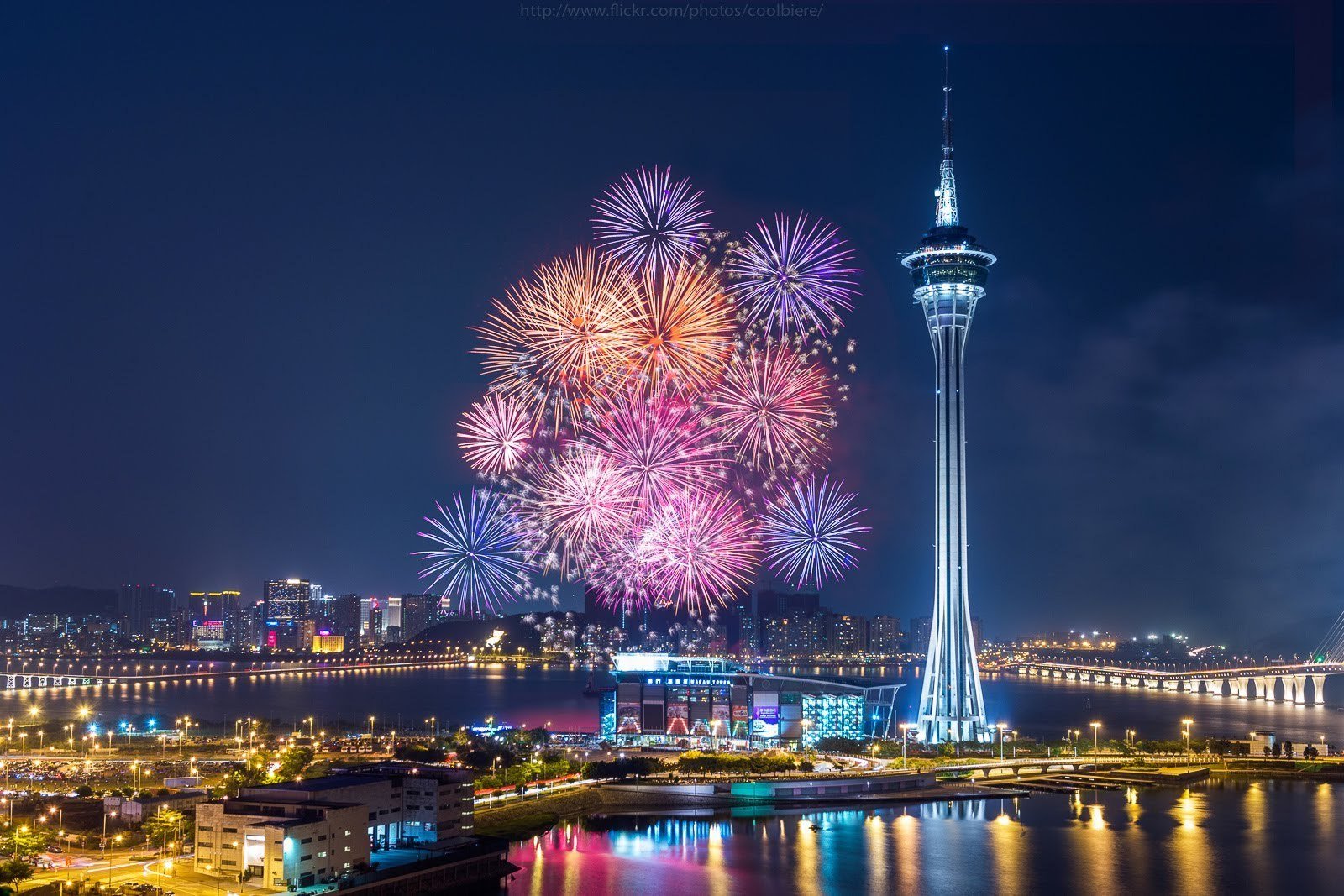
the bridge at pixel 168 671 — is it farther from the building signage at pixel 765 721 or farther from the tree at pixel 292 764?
the building signage at pixel 765 721

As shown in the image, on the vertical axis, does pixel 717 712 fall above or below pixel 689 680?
below

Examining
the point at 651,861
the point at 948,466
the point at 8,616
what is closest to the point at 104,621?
the point at 8,616

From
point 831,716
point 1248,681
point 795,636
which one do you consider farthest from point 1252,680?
point 831,716

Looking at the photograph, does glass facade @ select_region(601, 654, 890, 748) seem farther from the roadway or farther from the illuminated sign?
the roadway

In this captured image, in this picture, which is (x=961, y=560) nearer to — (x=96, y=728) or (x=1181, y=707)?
(x=96, y=728)

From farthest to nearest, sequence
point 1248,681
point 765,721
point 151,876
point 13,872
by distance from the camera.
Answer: point 1248,681 → point 765,721 → point 151,876 → point 13,872

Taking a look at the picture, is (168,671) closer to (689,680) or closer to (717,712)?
(689,680)

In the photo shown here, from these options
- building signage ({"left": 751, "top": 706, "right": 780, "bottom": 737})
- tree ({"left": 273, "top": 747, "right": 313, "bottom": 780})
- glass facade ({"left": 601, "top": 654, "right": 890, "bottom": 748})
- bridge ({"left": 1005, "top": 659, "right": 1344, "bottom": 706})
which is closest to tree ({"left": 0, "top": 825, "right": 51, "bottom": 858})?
tree ({"left": 273, "top": 747, "right": 313, "bottom": 780})
